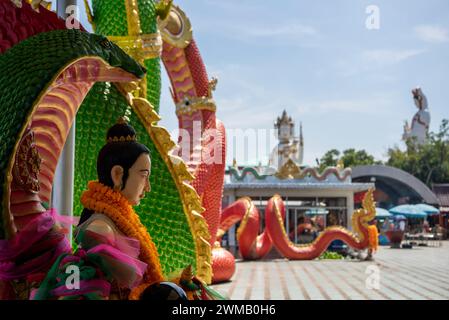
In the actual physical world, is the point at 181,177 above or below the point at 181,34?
below

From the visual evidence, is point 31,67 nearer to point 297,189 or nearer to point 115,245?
point 115,245

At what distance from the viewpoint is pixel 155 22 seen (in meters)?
4.31

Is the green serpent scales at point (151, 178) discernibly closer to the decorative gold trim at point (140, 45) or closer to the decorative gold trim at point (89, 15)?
the decorative gold trim at point (140, 45)

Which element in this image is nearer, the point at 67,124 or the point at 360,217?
the point at 67,124

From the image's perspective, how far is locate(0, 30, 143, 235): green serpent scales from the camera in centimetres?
165

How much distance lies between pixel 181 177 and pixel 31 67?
1.73m

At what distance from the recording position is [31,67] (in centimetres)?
176

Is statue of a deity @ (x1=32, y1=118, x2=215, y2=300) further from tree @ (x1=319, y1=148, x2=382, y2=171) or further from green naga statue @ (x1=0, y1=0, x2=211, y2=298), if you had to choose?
tree @ (x1=319, y1=148, x2=382, y2=171)

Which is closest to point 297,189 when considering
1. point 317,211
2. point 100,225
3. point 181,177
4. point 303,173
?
point 303,173

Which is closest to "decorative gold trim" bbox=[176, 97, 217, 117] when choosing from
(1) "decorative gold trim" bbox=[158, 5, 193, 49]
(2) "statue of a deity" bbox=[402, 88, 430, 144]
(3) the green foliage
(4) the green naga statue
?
(1) "decorative gold trim" bbox=[158, 5, 193, 49]

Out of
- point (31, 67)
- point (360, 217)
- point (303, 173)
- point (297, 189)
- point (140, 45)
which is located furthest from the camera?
point (297, 189)

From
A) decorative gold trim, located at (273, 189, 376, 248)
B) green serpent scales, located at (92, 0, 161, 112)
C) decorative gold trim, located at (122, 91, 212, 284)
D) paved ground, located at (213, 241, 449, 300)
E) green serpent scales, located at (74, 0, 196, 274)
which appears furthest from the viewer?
decorative gold trim, located at (273, 189, 376, 248)

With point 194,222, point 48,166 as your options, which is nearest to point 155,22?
point 194,222

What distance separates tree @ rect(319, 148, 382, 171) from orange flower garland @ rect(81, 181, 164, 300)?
36346 millimetres
